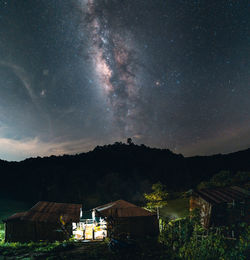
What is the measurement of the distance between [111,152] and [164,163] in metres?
21.7

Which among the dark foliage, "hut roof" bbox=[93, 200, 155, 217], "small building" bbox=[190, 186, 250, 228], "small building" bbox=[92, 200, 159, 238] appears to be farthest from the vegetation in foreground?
the dark foliage

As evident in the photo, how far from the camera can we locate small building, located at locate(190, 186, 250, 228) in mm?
15742

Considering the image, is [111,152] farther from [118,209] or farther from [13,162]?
[118,209]

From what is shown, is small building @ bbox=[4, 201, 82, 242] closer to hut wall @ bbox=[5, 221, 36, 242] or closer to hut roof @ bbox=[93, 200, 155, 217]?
hut wall @ bbox=[5, 221, 36, 242]

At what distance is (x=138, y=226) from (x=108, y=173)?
42.2 meters

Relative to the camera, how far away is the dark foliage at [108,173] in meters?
47.9

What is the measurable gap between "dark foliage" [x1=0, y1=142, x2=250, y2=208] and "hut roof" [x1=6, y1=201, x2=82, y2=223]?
24.8 m

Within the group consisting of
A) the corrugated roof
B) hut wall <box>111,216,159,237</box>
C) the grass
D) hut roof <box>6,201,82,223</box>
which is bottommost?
the grass

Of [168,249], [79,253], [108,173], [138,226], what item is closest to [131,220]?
[138,226]

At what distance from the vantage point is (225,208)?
53.2 feet

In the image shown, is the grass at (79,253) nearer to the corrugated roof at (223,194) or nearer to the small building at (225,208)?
the small building at (225,208)

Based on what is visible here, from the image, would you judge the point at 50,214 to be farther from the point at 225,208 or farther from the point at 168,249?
the point at 225,208

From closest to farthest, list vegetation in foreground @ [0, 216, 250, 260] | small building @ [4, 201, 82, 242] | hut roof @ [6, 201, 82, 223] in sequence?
1. vegetation in foreground @ [0, 216, 250, 260]
2. small building @ [4, 201, 82, 242]
3. hut roof @ [6, 201, 82, 223]

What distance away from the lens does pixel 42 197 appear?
47906 millimetres
